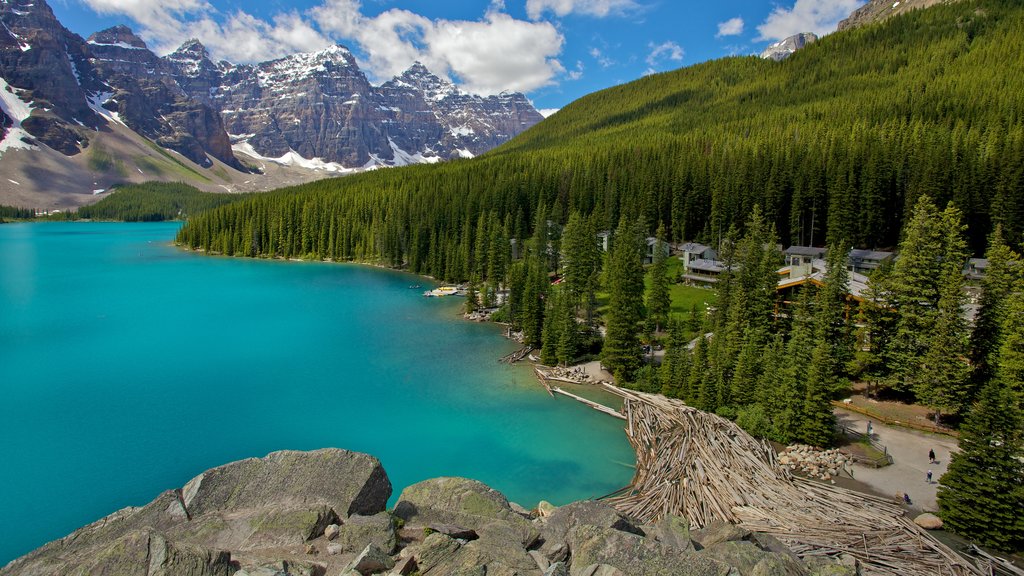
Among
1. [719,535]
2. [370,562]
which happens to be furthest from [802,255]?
[370,562]

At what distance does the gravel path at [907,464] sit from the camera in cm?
2303

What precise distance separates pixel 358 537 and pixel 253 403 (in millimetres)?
27759

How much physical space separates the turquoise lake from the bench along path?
7.34 feet

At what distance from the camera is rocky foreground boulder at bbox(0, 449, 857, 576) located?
33.4 feet

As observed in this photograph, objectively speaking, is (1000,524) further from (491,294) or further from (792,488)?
(491,294)

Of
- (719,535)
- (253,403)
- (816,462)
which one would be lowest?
(253,403)

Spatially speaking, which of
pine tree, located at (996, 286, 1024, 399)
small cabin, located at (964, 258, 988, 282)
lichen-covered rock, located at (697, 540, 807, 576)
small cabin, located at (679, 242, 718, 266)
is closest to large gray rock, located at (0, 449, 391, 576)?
lichen-covered rock, located at (697, 540, 807, 576)

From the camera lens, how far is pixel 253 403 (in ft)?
117

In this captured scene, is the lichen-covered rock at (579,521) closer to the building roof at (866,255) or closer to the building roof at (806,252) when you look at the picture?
the building roof at (806,252)

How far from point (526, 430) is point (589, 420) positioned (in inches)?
172

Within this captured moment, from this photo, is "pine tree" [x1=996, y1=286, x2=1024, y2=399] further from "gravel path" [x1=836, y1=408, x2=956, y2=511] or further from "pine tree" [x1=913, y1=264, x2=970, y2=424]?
"gravel path" [x1=836, y1=408, x2=956, y2=511]

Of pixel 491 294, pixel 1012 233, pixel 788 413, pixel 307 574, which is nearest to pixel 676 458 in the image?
pixel 788 413

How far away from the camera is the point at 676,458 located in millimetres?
26609

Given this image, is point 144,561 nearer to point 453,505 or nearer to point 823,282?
point 453,505
